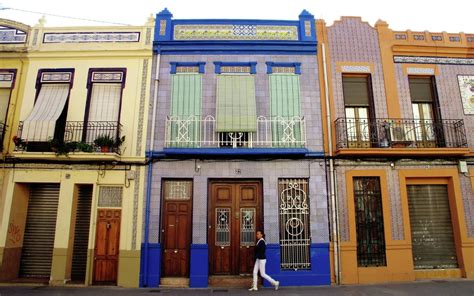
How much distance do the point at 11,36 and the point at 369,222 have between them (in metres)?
13.7

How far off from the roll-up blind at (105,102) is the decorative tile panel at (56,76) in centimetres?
91

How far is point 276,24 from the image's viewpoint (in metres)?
11.2

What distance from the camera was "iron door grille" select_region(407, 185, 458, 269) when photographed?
9969 mm

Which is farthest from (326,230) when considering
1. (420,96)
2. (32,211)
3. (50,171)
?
(32,211)

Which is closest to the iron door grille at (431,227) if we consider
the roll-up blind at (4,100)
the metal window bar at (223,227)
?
the metal window bar at (223,227)

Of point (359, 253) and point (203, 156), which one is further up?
point (203, 156)

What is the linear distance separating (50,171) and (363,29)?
1156 centimetres

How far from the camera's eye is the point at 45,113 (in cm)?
1017

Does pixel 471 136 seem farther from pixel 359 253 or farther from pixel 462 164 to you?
pixel 359 253

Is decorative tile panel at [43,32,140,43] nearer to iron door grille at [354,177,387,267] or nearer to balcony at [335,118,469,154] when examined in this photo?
balcony at [335,118,469,154]

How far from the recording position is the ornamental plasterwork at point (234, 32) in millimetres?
11062

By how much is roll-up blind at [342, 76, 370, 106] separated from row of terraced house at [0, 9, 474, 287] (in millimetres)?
49

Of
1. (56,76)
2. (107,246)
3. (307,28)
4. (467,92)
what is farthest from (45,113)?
(467,92)

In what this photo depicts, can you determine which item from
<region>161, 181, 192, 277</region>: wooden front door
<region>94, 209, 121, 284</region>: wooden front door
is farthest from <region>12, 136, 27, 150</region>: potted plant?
<region>161, 181, 192, 277</region>: wooden front door
